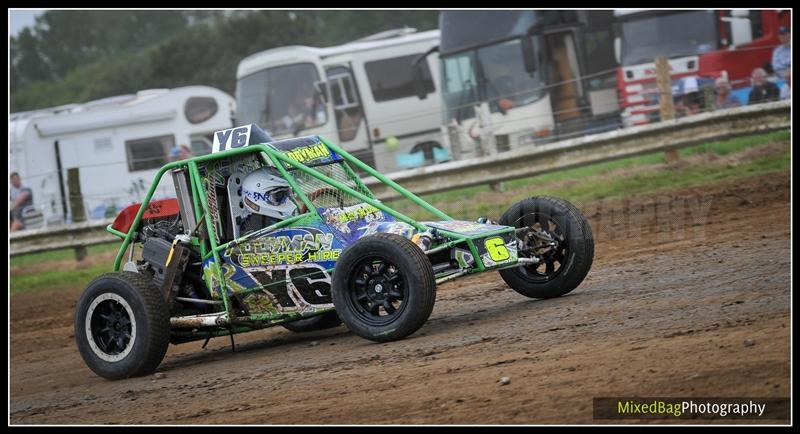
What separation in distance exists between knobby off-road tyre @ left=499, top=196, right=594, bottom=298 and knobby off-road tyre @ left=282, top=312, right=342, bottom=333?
1.58 m

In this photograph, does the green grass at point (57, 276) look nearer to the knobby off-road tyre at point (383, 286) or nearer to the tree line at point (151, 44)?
the knobby off-road tyre at point (383, 286)

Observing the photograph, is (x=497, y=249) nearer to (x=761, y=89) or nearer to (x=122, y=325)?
(x=122, y=325)

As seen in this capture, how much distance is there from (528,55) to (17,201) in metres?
9.57

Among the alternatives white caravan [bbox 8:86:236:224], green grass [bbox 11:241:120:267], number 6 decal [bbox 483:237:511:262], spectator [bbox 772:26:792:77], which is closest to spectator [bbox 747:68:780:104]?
spectator [bbox 772:26:792:77]

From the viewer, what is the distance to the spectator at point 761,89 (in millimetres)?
16141

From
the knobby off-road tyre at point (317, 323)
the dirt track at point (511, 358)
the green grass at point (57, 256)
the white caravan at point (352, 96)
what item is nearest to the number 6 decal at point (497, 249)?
the dirt track at point (511, 358)

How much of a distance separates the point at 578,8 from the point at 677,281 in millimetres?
12688

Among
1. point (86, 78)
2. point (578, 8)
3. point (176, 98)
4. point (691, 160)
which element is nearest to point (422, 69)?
point (578, 8)

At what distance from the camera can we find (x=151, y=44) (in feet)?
179

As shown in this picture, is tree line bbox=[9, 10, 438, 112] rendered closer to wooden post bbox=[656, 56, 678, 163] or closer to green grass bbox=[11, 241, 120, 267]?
green grass bbox=[11, 241, 120, 267]

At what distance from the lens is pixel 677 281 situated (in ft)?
26.3

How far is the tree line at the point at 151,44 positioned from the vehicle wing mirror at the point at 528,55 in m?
20.9

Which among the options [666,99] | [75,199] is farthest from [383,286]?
[75,199]

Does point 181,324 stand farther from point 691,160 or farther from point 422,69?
point 422,69
